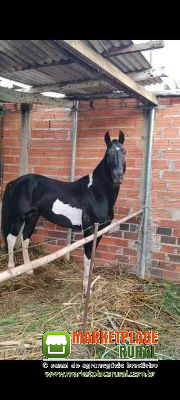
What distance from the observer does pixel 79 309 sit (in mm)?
3516

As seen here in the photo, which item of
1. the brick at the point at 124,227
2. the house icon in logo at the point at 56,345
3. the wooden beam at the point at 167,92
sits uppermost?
the wooden beam at the point at 167,92

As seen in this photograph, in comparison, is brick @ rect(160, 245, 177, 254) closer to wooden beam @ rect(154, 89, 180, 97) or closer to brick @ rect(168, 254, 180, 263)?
brick @ rect(168, 254, 180, 263)

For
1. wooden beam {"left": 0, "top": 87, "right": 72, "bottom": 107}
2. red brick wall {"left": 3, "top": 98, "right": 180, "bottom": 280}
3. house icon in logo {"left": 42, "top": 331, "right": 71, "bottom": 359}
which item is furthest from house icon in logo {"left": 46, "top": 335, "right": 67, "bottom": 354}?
wooden beam {"left": 0, "top": 87, "right": 72, "bottom": 107}

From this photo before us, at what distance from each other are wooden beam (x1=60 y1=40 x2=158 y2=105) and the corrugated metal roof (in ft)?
0.29

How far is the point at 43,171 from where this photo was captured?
5.62m

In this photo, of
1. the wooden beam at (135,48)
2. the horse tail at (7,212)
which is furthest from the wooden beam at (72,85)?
the horse tail at (7,212)

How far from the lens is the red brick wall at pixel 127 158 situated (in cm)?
455

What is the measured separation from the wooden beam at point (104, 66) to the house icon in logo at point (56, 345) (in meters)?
2.31

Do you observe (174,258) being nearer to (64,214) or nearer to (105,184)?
(105,184)

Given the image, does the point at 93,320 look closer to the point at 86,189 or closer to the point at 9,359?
the point at 9,359

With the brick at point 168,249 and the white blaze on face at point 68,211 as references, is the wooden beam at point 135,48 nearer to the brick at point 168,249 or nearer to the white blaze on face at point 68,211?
the white blaze on face at point 68,211

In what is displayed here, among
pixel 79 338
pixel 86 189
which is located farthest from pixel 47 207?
pixel 79 338

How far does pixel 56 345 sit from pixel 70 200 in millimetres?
2212

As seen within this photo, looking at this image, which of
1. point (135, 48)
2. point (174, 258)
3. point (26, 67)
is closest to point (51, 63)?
point (26, 67)
